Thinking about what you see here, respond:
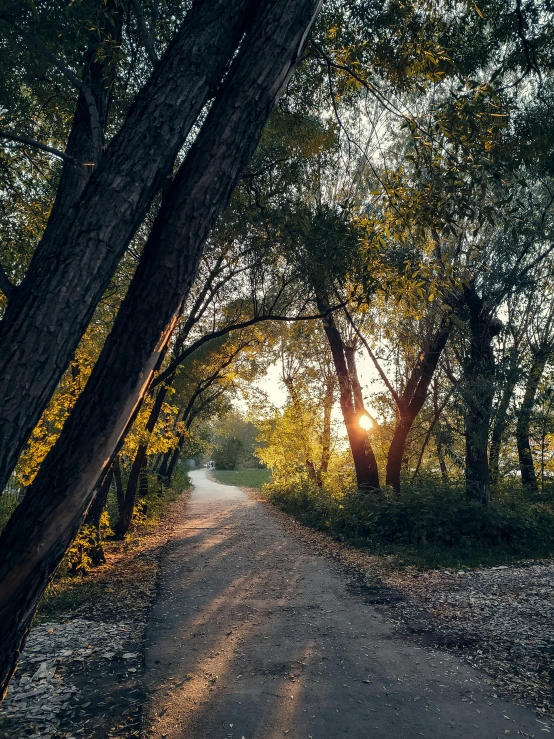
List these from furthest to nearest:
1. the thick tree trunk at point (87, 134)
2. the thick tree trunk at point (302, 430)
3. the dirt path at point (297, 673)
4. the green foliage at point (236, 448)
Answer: the green foliage at point (236, 448), the thick tree trunk at point (302, 430), the dirt path at point (297, 673), the thick tree trunk at point (87, 134)

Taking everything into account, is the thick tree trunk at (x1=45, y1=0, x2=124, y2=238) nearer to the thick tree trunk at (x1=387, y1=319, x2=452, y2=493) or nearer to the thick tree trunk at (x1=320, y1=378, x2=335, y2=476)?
the thick tree trunk at (x1=387, y1=319, x2=452, y2=493)

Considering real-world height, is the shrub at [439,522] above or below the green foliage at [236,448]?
below

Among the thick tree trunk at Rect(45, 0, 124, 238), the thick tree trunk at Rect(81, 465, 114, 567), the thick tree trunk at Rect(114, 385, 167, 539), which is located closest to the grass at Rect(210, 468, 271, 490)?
the thick tree trunk at Rect(114, 385, 167, 539)

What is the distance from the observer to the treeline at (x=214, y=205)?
248 cm

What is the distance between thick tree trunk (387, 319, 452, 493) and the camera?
43.6 feet

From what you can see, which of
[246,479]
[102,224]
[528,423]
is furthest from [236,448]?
[102,224]

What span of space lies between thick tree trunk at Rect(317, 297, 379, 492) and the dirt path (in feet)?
19.5

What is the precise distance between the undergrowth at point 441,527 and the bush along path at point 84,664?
5.28 m

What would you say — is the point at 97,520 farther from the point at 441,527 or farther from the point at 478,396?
the point at 478,396

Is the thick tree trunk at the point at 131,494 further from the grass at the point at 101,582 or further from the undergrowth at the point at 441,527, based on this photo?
the undergrowth at the point at 441,527

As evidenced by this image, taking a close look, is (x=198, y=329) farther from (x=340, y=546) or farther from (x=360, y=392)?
(x=340, y=546)

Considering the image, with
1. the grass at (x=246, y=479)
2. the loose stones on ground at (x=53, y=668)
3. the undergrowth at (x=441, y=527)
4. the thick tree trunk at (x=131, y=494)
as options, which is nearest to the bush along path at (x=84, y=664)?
the loose stones on ground at (x=53, y=668)

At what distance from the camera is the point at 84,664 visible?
5.04 m

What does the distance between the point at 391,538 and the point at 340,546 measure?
1164mm
